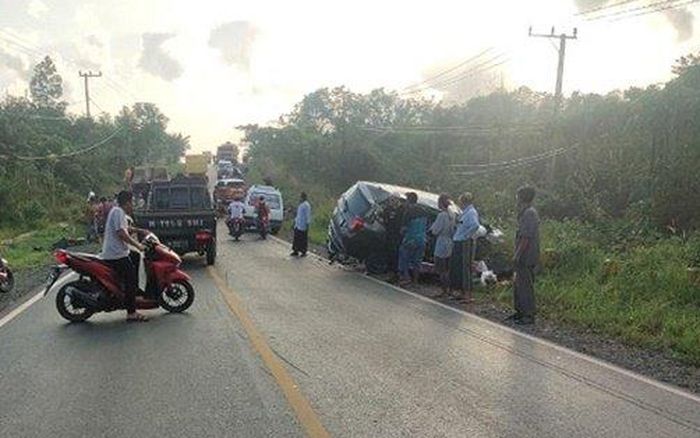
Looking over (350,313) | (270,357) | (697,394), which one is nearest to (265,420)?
(270,357)

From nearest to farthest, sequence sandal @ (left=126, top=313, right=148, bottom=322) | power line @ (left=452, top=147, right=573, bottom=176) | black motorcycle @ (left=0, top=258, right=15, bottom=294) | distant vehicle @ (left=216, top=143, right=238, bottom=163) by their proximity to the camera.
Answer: sandal @ (left=126, top=313, right=148, bottom=322) → black motorcycle @ (left=0, top=258, right=15, bottom=294) → power line @ (left=452, top=147, right=573, bottom=176) → distant vehicle @ (left=216, top=143, right=238, bottom=163)

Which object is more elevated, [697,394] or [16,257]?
[697,394]

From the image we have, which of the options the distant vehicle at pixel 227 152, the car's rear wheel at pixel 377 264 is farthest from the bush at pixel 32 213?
the distant vehicle at pixel 227 152

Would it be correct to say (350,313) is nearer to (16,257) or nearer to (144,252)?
(144,252)

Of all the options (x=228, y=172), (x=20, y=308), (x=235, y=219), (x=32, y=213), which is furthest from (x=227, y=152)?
(x=20, y=308)

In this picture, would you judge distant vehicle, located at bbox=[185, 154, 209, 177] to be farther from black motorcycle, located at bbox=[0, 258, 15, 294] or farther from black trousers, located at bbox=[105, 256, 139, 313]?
black trousers, located at bbox=[105, 256, 139, 313]

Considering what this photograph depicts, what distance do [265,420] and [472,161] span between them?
45.2 metres

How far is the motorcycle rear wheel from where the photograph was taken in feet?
31.9

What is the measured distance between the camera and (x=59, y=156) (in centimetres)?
4522

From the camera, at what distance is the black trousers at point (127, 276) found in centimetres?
977

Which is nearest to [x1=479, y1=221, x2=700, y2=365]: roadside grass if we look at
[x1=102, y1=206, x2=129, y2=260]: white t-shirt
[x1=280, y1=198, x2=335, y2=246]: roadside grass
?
[x1=102, y1=206, x2=129, y2=260]: white t-shirt

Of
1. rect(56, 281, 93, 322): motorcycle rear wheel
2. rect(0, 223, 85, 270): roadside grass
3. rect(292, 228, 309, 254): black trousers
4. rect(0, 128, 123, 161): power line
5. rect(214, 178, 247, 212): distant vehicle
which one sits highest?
rect(0, 128, 123, 161): power line

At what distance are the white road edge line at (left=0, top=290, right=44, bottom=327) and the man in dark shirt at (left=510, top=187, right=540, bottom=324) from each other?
7.22 metres

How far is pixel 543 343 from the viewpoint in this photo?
29.3 ft
